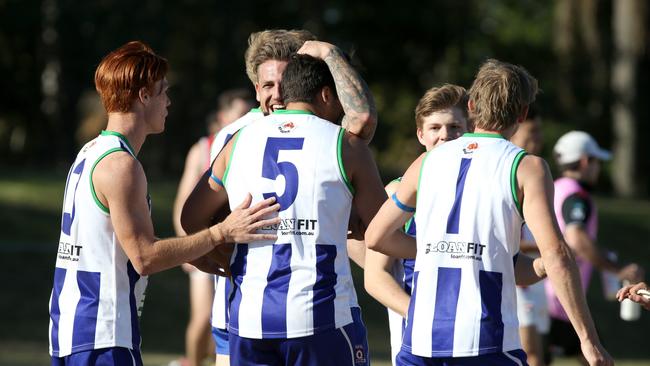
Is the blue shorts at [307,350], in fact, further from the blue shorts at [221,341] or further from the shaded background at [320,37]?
the shaded background at [320,37]

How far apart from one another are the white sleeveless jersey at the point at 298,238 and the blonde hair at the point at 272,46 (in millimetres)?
806

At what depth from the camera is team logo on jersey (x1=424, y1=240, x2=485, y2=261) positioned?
15.1ft

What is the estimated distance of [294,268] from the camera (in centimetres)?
473

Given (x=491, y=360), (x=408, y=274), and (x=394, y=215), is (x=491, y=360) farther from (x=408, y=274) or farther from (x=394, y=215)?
(x=408, y=274)

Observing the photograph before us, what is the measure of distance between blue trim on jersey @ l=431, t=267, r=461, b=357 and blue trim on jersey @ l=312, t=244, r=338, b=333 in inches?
16.1

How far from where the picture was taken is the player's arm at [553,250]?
453cm

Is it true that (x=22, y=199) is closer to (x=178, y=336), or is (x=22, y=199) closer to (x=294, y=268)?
(x=178, y=336)

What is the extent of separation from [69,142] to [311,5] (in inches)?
292

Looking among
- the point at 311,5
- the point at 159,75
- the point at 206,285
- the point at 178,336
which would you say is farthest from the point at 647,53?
the point at 159,75

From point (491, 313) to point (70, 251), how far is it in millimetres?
1668

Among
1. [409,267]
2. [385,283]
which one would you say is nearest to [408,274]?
[409,267]

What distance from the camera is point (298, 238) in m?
4.74

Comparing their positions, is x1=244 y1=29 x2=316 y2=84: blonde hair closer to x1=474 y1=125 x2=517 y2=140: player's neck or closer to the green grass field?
x1=474 y1=125 x2=517 y2=140: player's neck

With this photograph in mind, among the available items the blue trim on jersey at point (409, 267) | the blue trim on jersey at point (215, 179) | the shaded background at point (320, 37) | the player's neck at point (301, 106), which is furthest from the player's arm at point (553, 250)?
the shaded background at point (320, 37)
